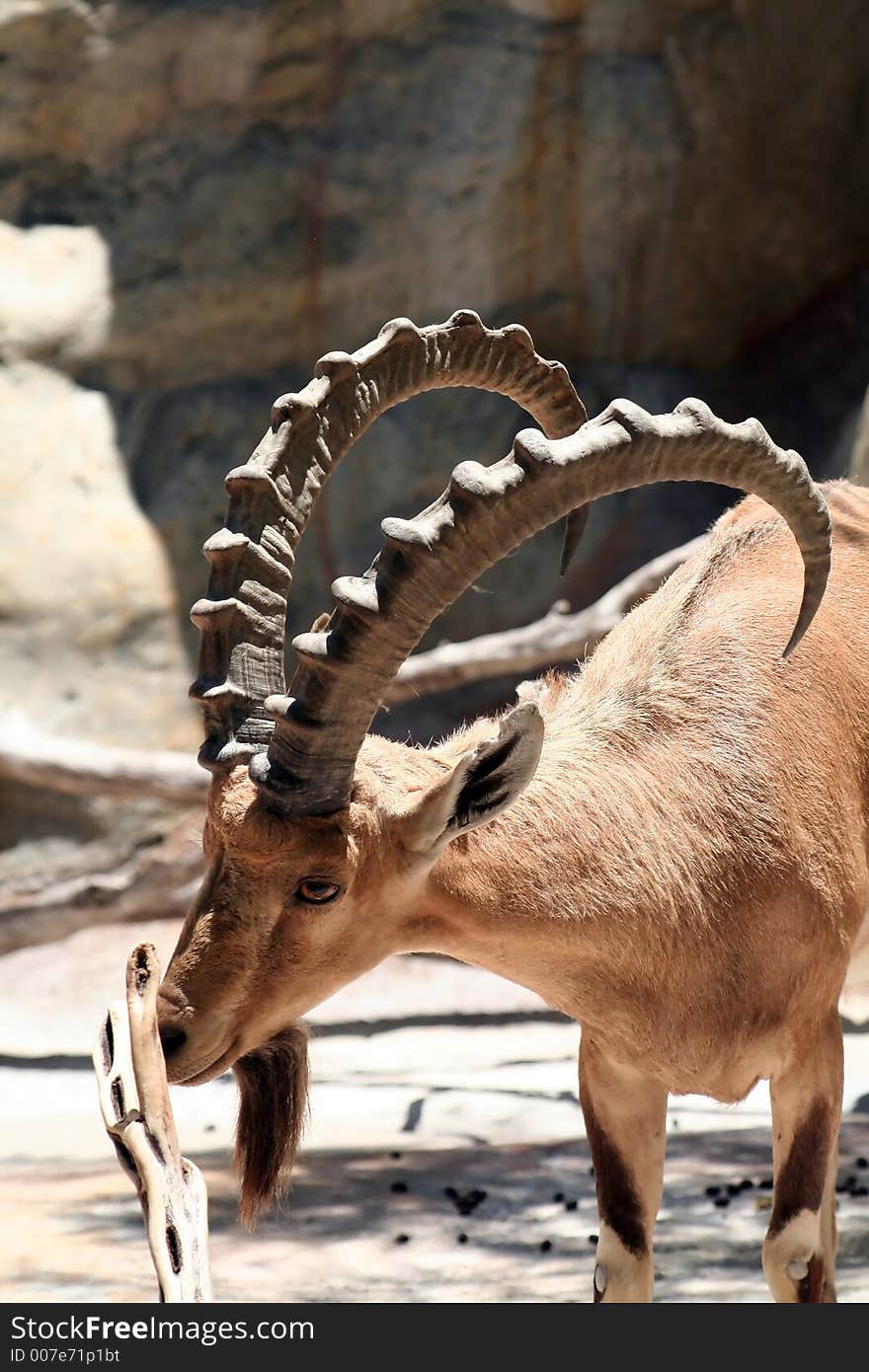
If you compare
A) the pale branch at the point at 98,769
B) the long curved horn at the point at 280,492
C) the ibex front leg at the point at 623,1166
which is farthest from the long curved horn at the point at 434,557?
the pale branch at the point at 98,769

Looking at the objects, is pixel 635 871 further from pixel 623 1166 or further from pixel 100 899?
pixel 100 899

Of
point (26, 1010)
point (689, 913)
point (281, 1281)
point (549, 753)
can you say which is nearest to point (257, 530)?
point (549, 753)

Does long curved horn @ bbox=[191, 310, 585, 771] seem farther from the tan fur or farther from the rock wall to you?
the rock wall

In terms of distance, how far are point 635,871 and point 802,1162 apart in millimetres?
959

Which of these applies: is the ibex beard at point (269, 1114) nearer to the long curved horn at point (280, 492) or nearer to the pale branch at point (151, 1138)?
the long curved horn at point (280, 492)

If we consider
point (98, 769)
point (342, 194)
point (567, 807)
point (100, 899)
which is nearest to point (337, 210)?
point (342, 194)

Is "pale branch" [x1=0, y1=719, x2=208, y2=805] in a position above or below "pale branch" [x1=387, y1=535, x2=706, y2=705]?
below

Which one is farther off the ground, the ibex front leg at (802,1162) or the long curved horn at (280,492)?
the long curved horn at (280,492)

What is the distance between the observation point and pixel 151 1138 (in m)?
3.20

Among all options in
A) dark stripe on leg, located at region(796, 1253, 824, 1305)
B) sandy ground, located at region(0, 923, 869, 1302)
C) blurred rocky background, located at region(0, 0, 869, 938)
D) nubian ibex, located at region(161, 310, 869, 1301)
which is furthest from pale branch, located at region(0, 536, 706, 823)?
dark stripe on leg, located at region(796, 1253, 824, 1305)

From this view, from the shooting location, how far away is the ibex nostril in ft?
13.1

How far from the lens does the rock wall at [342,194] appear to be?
12.4 metres

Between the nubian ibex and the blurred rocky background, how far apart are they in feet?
24.9

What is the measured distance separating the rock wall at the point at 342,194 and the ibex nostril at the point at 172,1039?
27.2 ft
